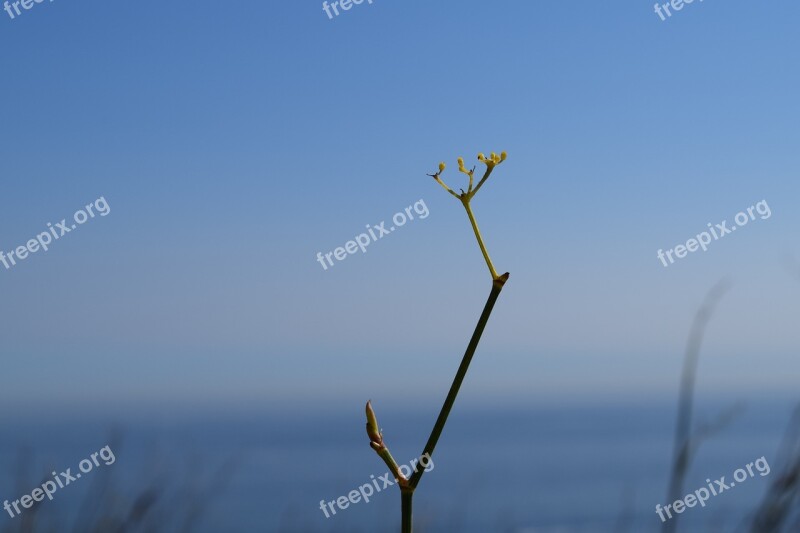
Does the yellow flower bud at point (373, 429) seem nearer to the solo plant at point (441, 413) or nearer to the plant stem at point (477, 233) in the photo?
the solo plant at point (441, 413)

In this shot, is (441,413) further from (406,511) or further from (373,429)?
(373,429)

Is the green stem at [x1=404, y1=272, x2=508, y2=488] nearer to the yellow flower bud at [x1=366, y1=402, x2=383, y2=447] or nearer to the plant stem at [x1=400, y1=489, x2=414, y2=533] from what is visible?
the plant stem at [x1=400, y1=489, x2=414, y2=533]

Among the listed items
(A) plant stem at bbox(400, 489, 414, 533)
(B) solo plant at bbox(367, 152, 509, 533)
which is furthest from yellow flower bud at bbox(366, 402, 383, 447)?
(A) plant stem at bbox(400, 489, 414, 533)

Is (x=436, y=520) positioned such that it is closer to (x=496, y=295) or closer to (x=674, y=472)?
(x=674, y=472)

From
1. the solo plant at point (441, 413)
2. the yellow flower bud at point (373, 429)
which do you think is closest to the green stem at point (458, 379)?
the solo plant at point (441, 413)

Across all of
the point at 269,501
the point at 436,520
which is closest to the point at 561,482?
the point at 269,501

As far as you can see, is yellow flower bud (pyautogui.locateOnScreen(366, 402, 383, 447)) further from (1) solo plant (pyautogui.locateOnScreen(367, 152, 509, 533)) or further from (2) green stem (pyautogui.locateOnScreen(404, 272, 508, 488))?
(2) green stem (pyautogui.locateOnScreen(404, 272, 508, 488))

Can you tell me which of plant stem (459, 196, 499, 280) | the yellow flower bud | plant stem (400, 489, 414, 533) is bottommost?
plant stem (400, 489, 414, 533)

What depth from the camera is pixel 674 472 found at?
2.17 meters

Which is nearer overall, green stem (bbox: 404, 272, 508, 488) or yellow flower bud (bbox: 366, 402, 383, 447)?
green stem (bbox: 404, 272, 508, 488)

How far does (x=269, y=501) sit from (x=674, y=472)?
64.1 m

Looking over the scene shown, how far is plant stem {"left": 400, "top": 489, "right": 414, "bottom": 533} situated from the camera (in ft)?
4.48

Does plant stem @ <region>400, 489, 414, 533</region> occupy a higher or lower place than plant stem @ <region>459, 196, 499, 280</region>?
lower

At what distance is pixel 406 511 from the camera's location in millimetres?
1390
